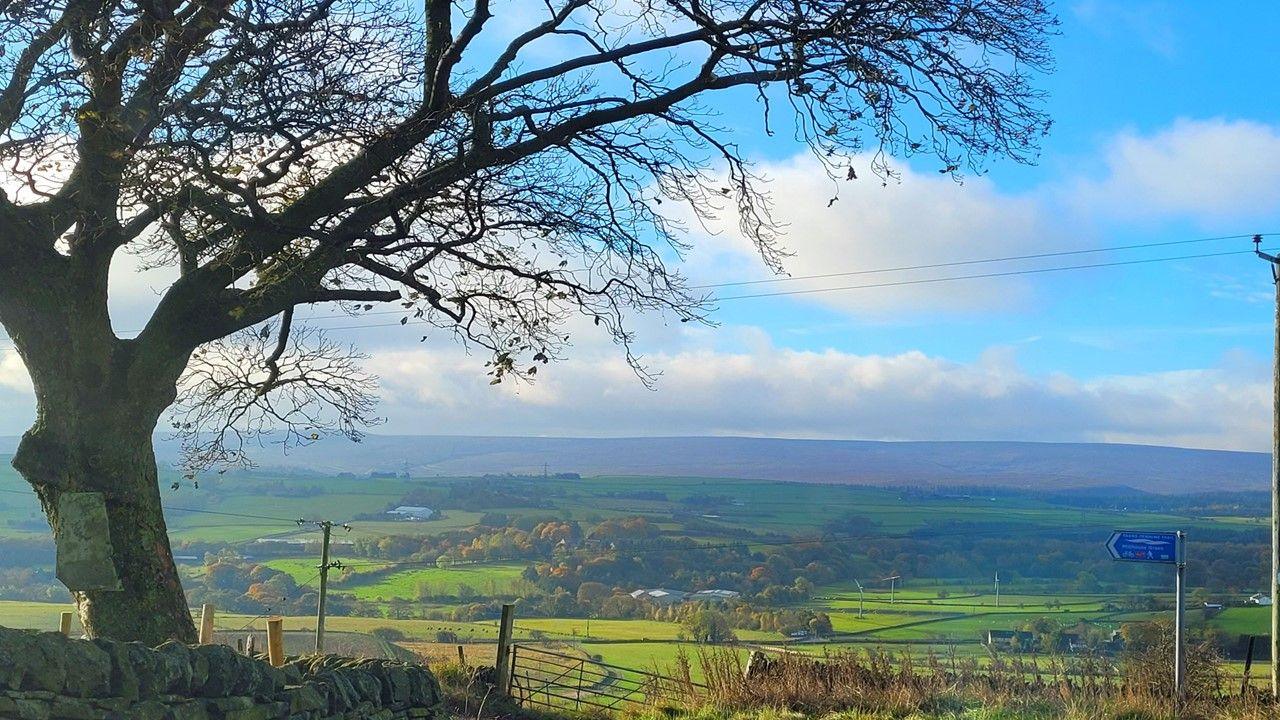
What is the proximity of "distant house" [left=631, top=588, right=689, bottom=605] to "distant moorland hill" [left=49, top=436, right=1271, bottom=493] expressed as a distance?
82.3 feet

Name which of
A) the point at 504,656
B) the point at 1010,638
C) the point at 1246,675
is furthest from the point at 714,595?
the point at 1246,675

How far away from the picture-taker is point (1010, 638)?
1947 cm

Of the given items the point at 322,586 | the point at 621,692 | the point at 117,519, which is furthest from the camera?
the point at 322,586

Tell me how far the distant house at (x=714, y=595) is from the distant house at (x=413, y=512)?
22723 millimetres

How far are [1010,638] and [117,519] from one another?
14.2m

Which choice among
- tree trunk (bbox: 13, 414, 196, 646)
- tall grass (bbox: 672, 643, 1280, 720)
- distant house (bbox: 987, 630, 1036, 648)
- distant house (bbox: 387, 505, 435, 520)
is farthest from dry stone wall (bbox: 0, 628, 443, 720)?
distant house (bbox: 387, 505, 435, 520)

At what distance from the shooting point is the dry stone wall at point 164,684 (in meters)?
6.34

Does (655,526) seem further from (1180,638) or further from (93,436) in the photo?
(93,436)

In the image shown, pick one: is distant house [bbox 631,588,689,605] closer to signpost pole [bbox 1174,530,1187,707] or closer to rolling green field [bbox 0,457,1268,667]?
rolling green field [bbox 0,457,1268,667]

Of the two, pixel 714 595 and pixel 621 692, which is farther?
pixel 714 595

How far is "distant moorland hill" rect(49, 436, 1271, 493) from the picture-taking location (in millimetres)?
83250

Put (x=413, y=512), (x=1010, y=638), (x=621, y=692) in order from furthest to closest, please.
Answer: (x=413, y=512) < (x=1010, y=638) < (x=621, y=692)

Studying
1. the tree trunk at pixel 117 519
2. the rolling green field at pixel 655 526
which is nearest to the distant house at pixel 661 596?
the rolling green field at pixel 655 526

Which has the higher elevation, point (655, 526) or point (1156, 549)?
point (1156, 549)
